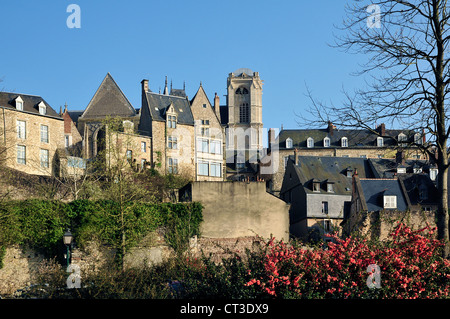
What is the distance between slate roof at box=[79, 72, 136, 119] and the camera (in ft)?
196

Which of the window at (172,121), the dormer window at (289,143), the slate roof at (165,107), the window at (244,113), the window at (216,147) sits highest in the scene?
the window at (244,113)

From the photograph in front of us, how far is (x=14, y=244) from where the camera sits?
2928cm

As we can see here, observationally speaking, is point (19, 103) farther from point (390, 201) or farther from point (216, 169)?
point (390, 201)

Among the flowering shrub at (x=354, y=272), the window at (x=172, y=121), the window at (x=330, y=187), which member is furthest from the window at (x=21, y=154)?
the flowering shrub at (x=354, y=272)

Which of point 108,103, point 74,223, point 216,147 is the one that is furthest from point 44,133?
point 216,147

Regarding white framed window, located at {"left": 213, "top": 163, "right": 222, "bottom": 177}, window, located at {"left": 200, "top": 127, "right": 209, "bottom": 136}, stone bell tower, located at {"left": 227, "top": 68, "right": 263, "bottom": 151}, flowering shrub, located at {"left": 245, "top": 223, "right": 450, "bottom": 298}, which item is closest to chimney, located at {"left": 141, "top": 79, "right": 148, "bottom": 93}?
window, located at {"left": 200, "top": 127, "right": 209, "bottom": 136}

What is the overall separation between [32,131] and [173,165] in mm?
14413

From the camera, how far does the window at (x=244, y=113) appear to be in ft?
325

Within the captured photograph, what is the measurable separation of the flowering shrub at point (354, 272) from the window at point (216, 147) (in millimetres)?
48802

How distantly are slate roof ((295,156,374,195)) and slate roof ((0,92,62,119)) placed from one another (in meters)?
21.1

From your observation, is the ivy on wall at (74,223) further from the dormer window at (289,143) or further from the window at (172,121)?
the dormer window at (289,143)

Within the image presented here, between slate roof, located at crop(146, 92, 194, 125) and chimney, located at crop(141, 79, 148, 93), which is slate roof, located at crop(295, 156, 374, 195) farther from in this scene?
chimney, located at crop(141, 79, 148, 93)

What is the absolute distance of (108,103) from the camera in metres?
60.2
